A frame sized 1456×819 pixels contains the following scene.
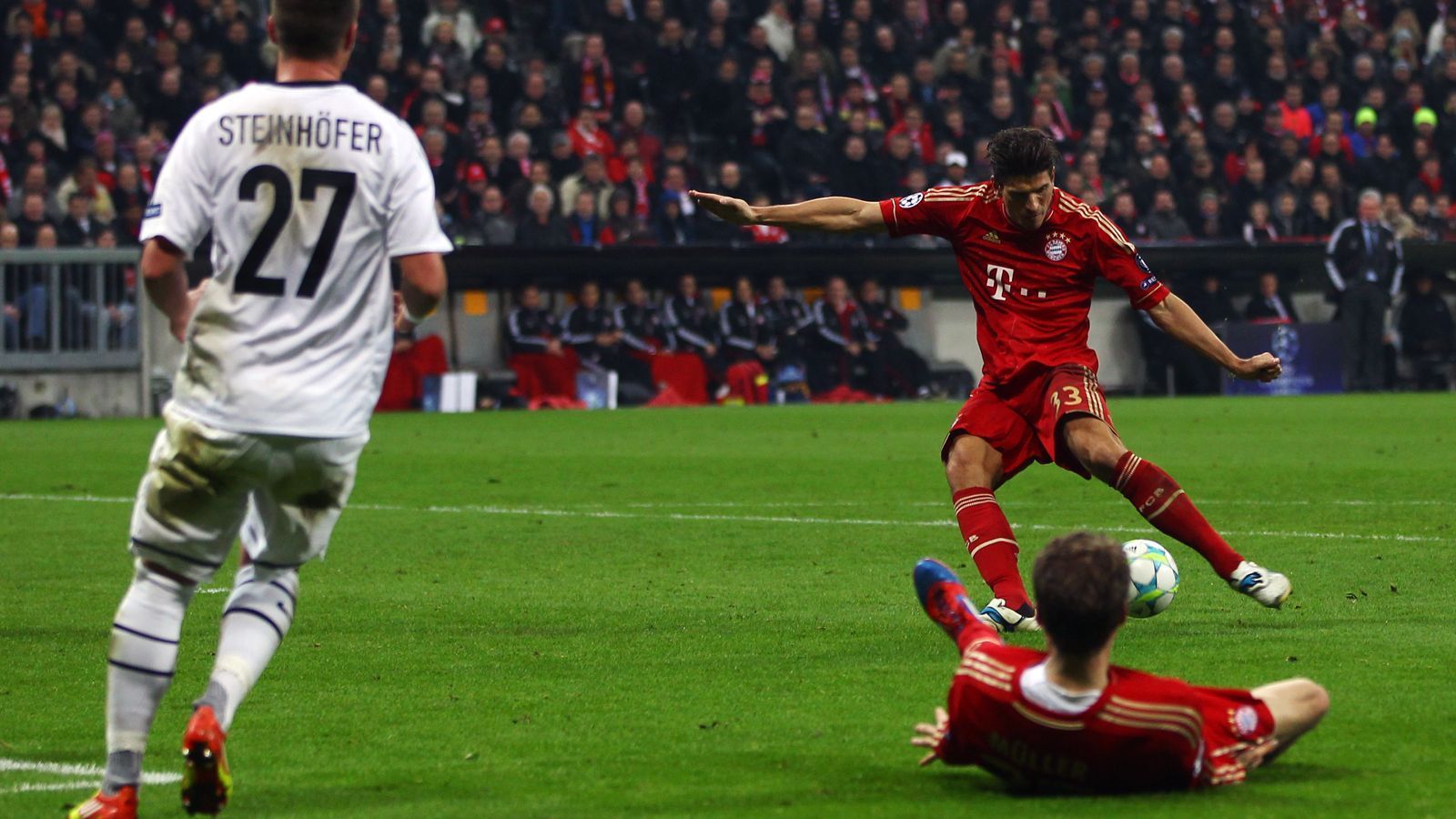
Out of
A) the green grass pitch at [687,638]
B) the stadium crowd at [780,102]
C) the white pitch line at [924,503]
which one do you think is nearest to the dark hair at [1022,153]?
the green grass pitch at [687,638]

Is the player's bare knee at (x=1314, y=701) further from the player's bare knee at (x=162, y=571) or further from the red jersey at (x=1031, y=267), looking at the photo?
the red jersey at (x=1031, y=267)

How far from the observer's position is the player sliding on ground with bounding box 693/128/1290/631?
23.3 feet

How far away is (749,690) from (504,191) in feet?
61.3

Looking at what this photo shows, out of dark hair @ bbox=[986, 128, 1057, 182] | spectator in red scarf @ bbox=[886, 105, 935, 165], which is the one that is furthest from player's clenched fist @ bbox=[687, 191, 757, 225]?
spectator in red scarf @ bbox=[886, 105, 935, 165]

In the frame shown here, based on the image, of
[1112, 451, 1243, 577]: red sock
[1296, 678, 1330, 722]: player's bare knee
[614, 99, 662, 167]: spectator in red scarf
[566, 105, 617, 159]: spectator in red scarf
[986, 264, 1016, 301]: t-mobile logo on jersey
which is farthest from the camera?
[614, 99, 662, 167]: spectator in red scarf

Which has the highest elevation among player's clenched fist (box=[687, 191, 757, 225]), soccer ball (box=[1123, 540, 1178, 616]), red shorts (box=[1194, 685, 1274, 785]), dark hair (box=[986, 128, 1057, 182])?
dark hair (box=[986, 128, 1057, 182])

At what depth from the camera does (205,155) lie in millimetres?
4309

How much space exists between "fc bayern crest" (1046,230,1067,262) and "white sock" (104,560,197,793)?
149 inches

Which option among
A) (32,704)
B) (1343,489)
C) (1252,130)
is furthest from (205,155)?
(1252,130)

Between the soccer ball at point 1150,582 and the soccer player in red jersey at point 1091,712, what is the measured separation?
103 inches

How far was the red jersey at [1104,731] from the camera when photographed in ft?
14.1

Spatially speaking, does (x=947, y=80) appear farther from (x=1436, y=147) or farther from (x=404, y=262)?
(x=404, y=262)

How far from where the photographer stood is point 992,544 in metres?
7.14

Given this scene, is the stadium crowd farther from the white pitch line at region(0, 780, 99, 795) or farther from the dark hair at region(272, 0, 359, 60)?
the dark hair at region(272, 0, 359, 60)
